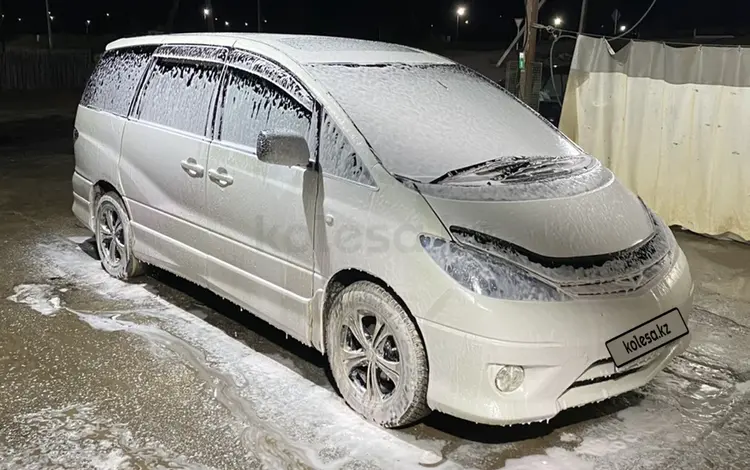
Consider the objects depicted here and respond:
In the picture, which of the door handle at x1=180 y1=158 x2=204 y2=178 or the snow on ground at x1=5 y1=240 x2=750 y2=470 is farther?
the door handle at x1=180 y1=158 x2=204 y2=178

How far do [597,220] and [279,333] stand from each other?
2208 mm

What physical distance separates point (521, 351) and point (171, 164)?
272 centimetres

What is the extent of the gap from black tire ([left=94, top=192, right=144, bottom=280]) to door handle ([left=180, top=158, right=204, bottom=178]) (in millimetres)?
1004

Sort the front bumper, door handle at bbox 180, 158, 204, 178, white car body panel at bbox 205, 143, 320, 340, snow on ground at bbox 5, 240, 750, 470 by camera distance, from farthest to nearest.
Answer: door handle at bbox 180, 158, 204, 178 → white car body panel at bbox 205, 143, 320, 340 → snow on ground at bbox 5, 240, 750, 470 → the front bumper

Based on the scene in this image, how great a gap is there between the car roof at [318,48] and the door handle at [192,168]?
2.49 feet

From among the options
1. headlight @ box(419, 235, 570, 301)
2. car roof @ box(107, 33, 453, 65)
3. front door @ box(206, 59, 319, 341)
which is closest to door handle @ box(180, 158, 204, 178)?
front door @ box(206, 59, 319, 341)

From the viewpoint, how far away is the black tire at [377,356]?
10.9 ft

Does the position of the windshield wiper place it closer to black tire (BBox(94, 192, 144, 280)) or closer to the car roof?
the car roof

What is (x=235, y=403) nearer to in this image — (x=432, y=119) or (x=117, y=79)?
(x=432, y=119)

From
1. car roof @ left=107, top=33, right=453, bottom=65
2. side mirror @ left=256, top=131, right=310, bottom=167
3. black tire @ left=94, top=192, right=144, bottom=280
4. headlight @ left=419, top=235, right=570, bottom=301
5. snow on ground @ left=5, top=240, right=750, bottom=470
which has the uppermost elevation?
car roof @ left=107, top=33, right=453, bottom=65

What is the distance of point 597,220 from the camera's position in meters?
3.53

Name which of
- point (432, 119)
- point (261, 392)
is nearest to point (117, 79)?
point (432, 119)

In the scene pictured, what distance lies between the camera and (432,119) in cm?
400

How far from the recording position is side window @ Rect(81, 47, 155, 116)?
5266mm
